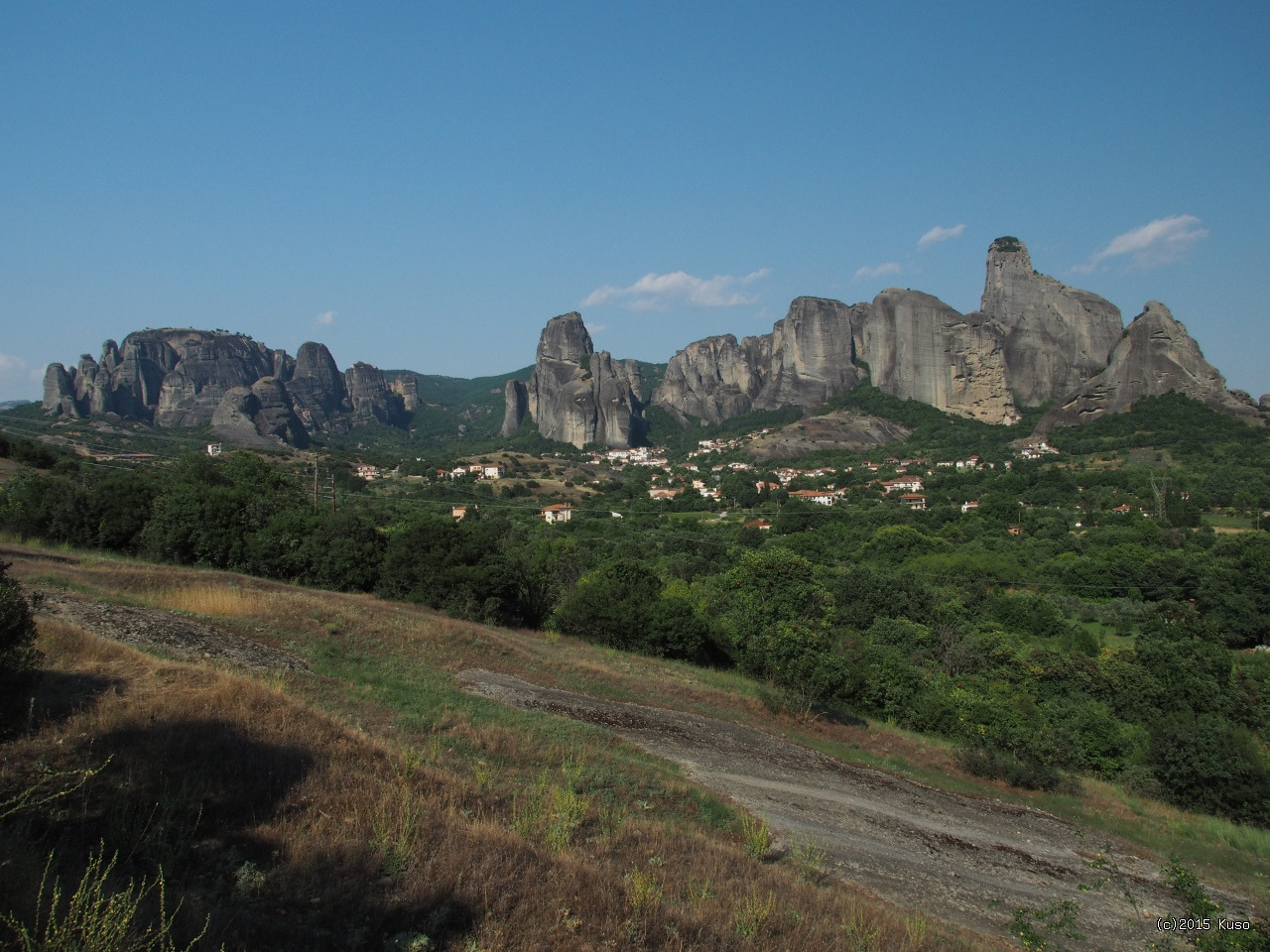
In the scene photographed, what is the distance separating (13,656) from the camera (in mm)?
6207

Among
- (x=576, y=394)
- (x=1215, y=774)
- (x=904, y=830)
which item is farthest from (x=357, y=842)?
(x=576, y=394)

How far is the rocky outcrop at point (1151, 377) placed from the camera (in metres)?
90.1

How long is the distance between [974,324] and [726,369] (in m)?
55.6

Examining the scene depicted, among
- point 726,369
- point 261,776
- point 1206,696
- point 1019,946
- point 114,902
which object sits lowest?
point 1206,696

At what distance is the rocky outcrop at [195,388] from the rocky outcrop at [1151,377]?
116 m

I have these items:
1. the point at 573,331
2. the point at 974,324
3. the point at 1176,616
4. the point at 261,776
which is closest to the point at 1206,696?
the point at 1176,616

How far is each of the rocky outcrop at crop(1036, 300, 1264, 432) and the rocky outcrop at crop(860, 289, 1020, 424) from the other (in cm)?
1637

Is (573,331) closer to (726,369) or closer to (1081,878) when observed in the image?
(726,369)

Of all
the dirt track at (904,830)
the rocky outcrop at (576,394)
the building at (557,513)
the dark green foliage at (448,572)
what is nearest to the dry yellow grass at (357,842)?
the dirt track at (904,830)

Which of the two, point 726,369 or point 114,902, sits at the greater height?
point 726,369

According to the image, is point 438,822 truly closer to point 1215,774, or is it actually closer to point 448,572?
point 448,572

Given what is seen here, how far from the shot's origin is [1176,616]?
3594 centimetres

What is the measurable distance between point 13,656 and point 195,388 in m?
154

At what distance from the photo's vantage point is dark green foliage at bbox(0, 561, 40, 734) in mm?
5996
